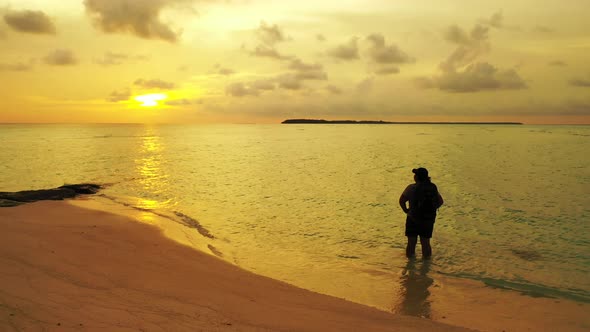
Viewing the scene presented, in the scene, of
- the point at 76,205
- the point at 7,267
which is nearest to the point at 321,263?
the point at 7,267

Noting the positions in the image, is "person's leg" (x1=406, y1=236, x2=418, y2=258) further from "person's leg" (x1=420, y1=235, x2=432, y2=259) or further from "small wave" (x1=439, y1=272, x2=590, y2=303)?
"small wave" (x1=439, y1=272, x2=590, y2=303)

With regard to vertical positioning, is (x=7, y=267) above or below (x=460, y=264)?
above

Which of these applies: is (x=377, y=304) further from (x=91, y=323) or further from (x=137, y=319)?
(x=91, y=323)

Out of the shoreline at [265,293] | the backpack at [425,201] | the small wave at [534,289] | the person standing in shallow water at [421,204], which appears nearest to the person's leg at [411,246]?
the person standing in shallow water at [421,204]

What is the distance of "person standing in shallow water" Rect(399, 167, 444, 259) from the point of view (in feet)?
35.8

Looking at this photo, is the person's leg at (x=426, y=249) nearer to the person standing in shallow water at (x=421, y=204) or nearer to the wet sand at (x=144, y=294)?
the person standing in shallow water at (x=421, y=204)

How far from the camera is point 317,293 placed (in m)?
8.65

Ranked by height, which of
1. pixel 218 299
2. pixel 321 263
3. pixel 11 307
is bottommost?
pixel 321 263

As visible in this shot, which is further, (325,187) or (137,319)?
(325,187)

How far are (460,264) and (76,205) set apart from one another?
1657 cm

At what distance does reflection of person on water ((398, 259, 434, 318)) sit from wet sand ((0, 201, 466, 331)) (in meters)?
1.15

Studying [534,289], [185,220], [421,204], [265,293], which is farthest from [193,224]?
[534,289]

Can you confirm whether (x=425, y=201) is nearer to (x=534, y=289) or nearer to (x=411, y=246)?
(x=411, y=246)

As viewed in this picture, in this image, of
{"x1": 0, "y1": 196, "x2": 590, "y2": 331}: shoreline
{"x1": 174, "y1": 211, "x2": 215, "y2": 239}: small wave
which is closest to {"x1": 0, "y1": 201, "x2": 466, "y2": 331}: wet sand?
{"x1": 0, "y1": 196, "x2": 590, "y2": 331}: shoreline
